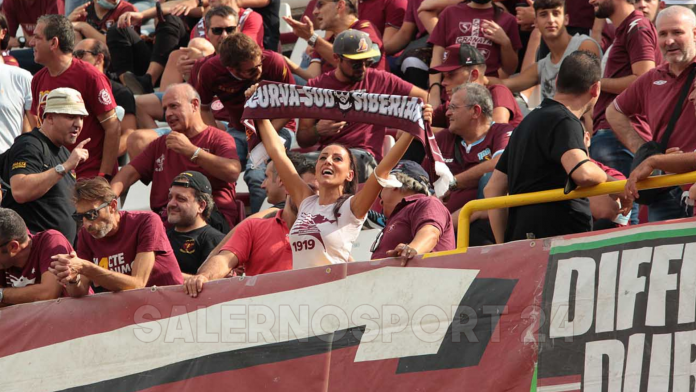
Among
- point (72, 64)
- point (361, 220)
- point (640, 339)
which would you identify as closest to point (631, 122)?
point (361, 220)

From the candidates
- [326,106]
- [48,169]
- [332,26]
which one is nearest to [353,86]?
[332,26]

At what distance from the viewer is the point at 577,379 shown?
4844 mm

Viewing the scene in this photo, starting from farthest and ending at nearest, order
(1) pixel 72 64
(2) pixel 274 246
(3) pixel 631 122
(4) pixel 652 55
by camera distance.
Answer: (1) pixel 72 64, (4) pixel 652 55, (3) pixel 631 122, (2) pixel 274 246

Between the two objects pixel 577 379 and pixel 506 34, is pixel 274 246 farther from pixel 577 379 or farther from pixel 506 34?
pixel 506 34

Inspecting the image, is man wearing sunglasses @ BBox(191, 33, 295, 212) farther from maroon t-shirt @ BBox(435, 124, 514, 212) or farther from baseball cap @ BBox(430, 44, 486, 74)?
maroon t-shirt @ BBox(435, 124, 514, 212)

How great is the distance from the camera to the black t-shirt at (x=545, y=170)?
5.62 metres

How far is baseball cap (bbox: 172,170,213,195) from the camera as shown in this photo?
24.7 feet

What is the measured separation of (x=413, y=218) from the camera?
5949mm

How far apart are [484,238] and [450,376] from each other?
188 cm

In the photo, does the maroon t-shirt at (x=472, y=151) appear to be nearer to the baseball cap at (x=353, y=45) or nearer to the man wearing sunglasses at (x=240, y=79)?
the baseball cap at (x=353, y=45)

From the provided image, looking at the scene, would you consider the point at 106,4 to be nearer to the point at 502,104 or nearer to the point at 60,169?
the point at 60,169

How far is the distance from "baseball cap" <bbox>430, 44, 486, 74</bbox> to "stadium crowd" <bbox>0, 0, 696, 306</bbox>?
0.02m

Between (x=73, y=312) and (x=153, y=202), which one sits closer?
(x=73, y=312)

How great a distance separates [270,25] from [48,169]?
149 inches
